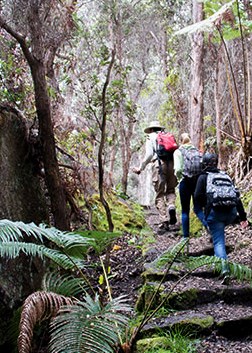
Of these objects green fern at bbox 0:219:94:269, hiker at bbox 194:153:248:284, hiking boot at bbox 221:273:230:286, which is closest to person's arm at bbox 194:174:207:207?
hiker at bbox 194:153:248:284

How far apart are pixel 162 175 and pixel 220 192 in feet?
9.84

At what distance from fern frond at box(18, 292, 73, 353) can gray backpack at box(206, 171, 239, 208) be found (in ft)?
7.54

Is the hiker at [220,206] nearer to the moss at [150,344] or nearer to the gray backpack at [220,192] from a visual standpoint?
the gray backpack at [220,192]

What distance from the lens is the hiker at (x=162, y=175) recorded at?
7707 mm

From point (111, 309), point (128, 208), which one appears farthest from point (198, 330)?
point (128, 208)

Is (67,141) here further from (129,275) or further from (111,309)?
(111,309)

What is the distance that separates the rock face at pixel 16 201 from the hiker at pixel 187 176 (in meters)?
2.13

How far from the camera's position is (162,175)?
25.5 feet

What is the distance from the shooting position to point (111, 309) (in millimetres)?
2953

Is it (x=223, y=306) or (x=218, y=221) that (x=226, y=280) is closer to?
(x=223, y=306)

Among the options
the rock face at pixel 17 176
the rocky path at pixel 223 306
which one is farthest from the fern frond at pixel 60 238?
the rocky path at pixel 223 306

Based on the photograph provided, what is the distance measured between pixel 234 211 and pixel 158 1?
12457 mm

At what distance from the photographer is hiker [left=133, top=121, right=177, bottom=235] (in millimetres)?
7707

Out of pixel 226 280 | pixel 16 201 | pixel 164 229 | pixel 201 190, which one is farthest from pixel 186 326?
pixel 164 229
